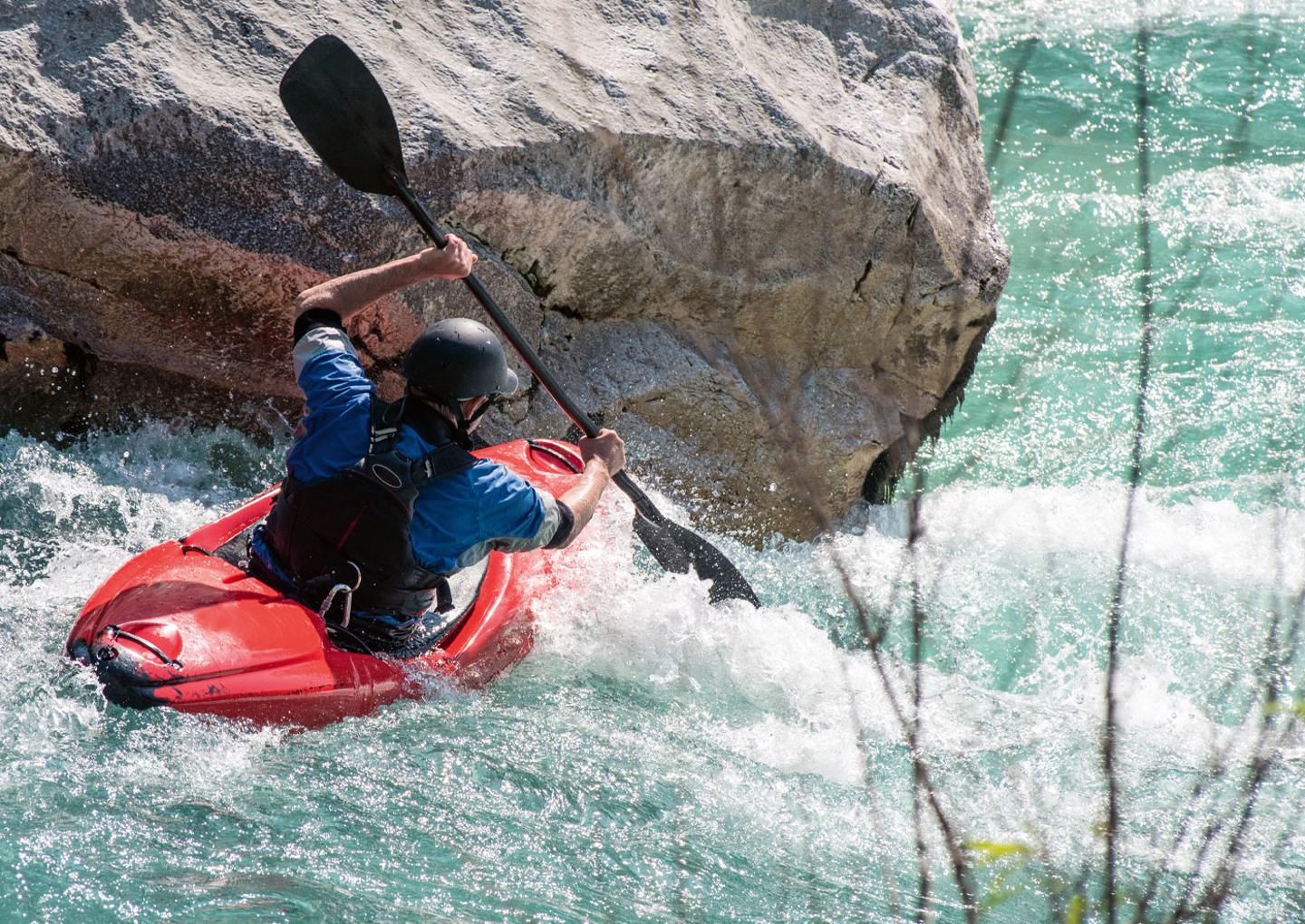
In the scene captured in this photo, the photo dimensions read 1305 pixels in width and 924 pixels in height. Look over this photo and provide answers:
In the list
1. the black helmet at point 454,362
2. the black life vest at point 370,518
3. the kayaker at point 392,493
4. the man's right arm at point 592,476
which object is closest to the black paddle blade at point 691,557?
the man's right arm at point 592,476

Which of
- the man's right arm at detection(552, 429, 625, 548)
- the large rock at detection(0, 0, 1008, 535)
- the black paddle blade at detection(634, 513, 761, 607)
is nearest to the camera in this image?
the man's right arm at detection(552, 429, 625, 548)

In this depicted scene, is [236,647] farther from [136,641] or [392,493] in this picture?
[392,493]

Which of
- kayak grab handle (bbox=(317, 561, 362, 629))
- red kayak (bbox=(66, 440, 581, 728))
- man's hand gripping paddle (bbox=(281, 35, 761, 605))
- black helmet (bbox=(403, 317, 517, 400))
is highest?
man's hand gripping paddle (bbox=(281, 35, 761, 605))

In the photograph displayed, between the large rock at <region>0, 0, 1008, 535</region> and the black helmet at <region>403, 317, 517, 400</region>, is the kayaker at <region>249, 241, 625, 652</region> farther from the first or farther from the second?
the large rock at <region>0, 0, 1008, 535</region>

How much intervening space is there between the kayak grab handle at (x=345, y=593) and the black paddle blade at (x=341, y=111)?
1.23 m

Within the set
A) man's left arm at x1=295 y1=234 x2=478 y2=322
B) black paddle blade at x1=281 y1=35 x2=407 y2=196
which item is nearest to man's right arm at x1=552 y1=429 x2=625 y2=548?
man's left arm at x1=295 y1=234 x2=478 y2=322

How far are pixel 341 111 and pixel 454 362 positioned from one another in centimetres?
100

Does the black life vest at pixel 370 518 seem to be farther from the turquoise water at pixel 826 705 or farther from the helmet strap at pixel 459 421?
the turquoise water at pixel 826 705

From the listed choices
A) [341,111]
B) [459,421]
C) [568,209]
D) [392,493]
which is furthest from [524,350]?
[392,493]

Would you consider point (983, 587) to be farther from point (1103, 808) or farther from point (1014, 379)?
point (1014, 379)

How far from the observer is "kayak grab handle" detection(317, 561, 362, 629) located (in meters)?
2.90

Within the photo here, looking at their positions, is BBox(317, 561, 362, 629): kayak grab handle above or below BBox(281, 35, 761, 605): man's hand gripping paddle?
below

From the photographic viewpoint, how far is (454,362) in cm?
288

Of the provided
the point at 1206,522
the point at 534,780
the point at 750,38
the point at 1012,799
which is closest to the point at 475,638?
the point at 534,780
